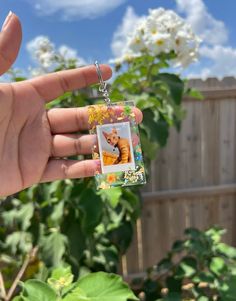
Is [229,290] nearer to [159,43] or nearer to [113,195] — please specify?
[113,195]

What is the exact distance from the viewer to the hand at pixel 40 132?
36.0 inches

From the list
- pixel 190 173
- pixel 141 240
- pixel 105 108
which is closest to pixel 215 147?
pixel 190 173

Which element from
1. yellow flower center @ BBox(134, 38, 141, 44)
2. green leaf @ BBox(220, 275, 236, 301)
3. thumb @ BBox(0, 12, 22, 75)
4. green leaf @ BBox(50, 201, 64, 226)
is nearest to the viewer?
thumb @ BBox(0, 12, 22, 75)

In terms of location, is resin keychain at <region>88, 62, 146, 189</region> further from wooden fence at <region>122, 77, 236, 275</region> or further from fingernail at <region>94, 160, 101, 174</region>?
wooden fence at <region>122, 77, 236, 275</region>

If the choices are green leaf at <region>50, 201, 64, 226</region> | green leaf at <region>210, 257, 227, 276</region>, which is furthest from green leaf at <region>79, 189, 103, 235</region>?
green leaf at <region>210, 257, 227, 276</region>

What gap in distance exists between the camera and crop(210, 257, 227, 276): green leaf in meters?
1.52

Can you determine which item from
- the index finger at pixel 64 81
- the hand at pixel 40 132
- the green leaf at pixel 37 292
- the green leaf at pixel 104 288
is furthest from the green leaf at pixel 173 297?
the index finger at pixel 64 81

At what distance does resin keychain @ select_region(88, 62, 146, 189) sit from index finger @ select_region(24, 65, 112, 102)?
0.06ft

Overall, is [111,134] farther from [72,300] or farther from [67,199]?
[67,199]

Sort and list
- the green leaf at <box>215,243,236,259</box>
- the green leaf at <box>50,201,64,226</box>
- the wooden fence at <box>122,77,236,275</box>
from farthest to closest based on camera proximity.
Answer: the wooden fence at <box>122,77,236,275</box> < the green leaf at <box>50,201,64,226</box> < the green leaf at <box>215,243,236,259</box>

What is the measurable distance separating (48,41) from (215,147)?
1576 mm

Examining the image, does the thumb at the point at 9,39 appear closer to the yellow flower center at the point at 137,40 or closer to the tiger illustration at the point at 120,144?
the tiger illustration at the point at 120,144

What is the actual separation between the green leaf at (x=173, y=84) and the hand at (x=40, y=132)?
3.03 ft

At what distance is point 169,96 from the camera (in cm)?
189
